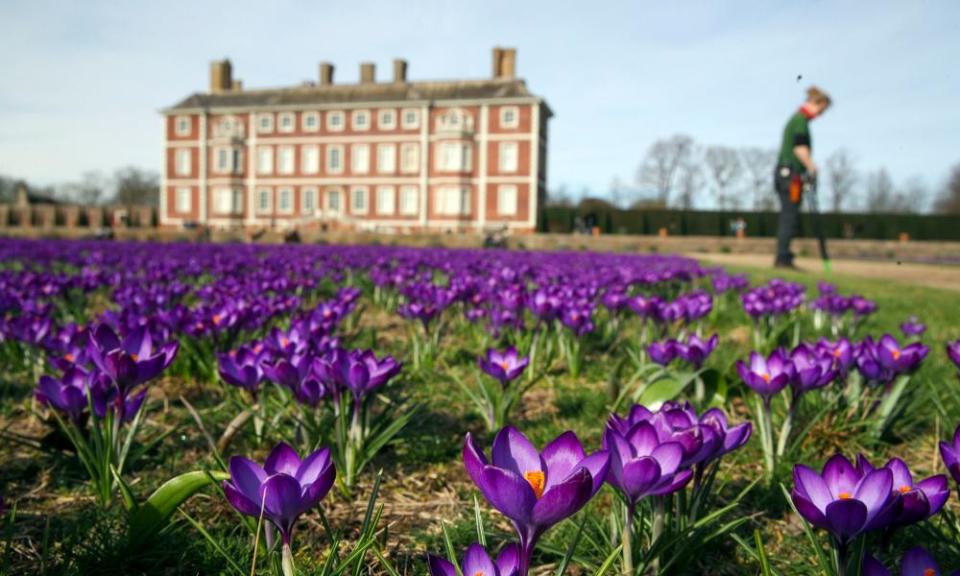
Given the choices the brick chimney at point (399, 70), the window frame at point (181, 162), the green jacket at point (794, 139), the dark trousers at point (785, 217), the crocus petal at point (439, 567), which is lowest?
the crocus petal at point (439, 567)

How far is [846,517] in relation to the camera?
3.29 ft

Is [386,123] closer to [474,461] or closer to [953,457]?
[953,457]

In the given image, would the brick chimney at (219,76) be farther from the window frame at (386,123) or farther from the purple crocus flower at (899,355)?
the purple crocus flower at (899,355)

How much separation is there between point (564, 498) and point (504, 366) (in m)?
1.43

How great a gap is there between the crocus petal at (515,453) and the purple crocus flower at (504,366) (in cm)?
109

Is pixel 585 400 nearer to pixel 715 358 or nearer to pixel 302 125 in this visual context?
pixel 715 358

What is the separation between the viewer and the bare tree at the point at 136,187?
253ft

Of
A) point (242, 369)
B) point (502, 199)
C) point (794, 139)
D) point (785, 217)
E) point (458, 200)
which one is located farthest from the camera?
point (458, 200)

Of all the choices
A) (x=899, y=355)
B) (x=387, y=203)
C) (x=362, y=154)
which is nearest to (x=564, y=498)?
(x=899, y=355)

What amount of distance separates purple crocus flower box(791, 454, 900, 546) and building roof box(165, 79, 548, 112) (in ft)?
144

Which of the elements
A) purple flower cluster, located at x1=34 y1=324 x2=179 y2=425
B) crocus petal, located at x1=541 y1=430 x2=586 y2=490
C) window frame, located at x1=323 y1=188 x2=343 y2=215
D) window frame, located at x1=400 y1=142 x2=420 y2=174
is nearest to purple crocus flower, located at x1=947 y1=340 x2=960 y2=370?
crocus petal, located at x1=541 y1=430 x2=586 y2=490

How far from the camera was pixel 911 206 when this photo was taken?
56062 millimetres

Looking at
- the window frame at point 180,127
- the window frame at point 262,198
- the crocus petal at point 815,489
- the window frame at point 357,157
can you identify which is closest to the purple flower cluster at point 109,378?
the crocus petal at point 815,489

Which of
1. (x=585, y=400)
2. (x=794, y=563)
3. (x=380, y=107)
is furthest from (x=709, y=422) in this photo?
(x=380, y=107)
